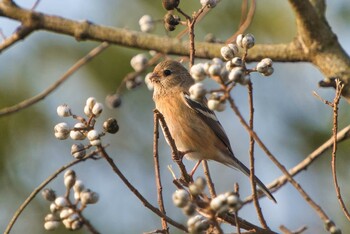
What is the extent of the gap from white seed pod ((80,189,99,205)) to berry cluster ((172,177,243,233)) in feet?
1.16

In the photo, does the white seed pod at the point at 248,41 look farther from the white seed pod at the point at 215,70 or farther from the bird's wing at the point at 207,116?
the bird's wing at the point at 207,116

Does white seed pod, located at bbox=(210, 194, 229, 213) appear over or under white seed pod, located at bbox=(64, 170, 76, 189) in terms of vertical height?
under

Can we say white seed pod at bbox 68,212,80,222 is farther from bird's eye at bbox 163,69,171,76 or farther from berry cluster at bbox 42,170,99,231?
bird's eye at bbox 163,69,171,76

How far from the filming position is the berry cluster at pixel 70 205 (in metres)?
2.60

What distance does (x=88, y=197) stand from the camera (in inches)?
104

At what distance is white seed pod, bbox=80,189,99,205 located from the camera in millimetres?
2652

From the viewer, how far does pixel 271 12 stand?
779 cm

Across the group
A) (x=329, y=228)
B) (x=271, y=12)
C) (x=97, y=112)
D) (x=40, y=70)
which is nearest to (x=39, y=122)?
(x=40, y=70)

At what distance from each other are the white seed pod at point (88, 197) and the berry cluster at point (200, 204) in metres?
0.35

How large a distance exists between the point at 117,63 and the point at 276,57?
12.0 feet

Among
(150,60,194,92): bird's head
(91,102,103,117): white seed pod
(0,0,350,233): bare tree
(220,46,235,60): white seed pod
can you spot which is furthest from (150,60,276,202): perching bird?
(91,102,103,117): white seed pod

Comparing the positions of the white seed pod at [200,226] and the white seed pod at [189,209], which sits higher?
the white seed pod at [189,209]

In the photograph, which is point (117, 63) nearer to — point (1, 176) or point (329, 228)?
point (1, 176)

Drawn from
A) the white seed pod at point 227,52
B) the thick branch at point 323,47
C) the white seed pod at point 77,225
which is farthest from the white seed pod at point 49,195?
the thick branch at point 323,47
